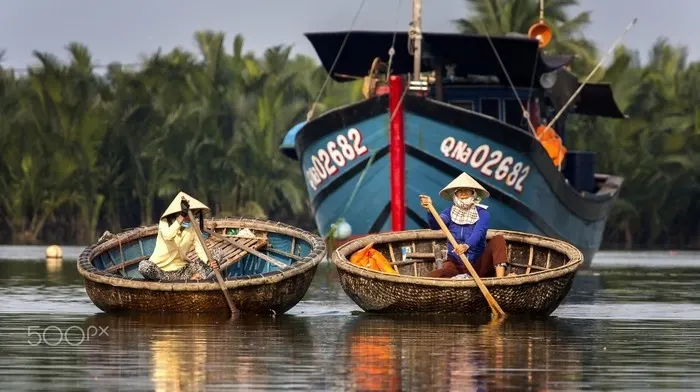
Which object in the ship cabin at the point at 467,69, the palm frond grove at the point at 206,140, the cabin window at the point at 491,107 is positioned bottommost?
the palm frond grove at the point at 206,140

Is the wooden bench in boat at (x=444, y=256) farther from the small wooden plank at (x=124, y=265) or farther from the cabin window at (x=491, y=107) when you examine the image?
the cabin window at (x=491, y=107)

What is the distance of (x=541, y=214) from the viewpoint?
2648 cm

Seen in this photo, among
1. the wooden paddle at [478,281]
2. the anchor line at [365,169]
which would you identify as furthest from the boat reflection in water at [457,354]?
the anchor line at [365,169]

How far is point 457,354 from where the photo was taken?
11922mm

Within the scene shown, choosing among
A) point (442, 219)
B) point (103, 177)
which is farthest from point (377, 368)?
point (103, 177)

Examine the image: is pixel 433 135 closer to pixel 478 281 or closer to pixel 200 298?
pixel 478 281

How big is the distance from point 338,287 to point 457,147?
3824mm

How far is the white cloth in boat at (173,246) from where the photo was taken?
15766 millimetres

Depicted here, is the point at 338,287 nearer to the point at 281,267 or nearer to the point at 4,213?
the point at 281,267

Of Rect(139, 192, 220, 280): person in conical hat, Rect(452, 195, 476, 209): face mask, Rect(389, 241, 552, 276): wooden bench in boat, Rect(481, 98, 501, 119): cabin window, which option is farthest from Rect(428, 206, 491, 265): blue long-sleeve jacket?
Rect(481, 98, 501, 119): cabin window

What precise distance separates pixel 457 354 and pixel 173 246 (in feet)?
15.0

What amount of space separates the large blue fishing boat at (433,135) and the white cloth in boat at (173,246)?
9.04m

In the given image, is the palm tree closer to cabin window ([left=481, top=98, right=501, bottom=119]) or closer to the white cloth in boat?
cabin window ([left=481, top=98, right=501, bottom=119])

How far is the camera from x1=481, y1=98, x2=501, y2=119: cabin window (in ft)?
89.9
